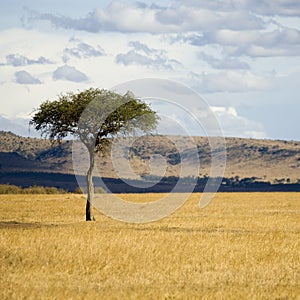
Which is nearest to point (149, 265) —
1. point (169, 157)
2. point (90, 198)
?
point (90, 198)

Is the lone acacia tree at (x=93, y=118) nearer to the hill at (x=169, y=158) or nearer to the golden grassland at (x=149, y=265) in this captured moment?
the golden grassland at (x=149, y=265)

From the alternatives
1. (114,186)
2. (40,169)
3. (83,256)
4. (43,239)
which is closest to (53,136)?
(43,239)

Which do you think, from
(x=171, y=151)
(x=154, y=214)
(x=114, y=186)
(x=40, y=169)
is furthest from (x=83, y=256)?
(x=171, y=151)

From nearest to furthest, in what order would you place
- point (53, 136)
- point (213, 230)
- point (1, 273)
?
1. point (1, 273)
2. point (213, 230)
3. point (53, 136)

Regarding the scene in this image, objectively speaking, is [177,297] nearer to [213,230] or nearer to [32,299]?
[32,299]

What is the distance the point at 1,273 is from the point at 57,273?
123 centimetres

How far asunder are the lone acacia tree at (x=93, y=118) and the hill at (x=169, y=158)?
261 feet

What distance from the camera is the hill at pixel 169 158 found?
13200 centimetres

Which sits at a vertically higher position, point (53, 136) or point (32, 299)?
point (53, 136)

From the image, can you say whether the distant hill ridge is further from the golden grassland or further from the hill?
the golden grassland

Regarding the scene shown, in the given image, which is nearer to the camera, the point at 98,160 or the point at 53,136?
the point at 53,136

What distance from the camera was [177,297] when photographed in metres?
14.8

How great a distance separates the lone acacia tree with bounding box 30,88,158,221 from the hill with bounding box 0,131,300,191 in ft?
261

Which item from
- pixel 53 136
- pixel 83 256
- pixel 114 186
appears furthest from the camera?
pixel 114 186
